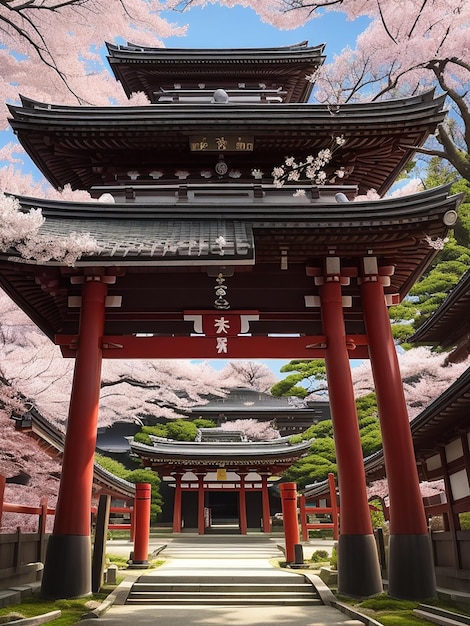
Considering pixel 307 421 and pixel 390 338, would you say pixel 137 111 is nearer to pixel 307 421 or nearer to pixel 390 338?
pixel 390 338

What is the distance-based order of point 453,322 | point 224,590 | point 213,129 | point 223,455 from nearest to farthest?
point 224,590, point 213,129, point 453,322, point 223,455

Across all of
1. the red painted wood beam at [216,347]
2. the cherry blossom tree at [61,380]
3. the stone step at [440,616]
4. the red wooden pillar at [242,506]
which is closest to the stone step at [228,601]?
the stone step at [440,616]

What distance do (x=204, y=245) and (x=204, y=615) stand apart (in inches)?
225

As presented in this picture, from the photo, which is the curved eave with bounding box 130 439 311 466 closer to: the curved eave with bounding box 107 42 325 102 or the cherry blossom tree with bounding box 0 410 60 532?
the cherry blossom tree with bounding box 0 410 60 532

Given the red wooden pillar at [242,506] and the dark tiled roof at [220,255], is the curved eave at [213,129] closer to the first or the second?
the dark tiled roof at [220,255]

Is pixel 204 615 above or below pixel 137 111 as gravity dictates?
below

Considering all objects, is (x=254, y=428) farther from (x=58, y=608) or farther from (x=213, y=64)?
(x=58, y=608)

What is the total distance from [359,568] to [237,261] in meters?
5.37

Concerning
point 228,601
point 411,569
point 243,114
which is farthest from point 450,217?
point 228,601

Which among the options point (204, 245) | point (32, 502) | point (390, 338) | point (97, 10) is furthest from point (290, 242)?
point (32, 502)

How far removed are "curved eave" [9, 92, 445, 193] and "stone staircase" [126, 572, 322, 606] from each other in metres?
9.06

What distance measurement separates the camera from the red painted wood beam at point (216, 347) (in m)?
10.2

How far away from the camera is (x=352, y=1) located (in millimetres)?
13289

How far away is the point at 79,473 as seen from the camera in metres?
8.69
